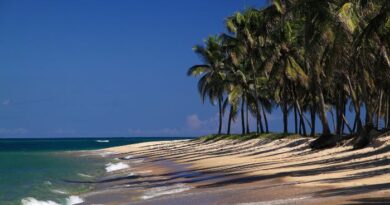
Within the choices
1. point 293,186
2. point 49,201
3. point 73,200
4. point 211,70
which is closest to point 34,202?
point 49,201

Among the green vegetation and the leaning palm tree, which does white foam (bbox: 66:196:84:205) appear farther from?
the leaning palm tree

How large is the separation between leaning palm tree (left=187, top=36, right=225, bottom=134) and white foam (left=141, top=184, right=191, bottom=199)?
3882 centimetres

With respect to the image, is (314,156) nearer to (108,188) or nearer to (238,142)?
(108,188)

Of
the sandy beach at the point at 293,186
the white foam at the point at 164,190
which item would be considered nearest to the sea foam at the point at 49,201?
the sandy beach at the point at 293,186

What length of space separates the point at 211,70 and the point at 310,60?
104 ft

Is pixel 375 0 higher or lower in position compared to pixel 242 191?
higher

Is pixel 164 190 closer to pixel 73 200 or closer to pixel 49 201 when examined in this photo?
pixel 73 200

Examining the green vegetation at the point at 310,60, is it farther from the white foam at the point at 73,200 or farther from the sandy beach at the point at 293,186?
the white foam at the point at 73,200

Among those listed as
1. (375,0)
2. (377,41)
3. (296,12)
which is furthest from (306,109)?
(375,0)

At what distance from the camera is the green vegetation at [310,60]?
22375 mm

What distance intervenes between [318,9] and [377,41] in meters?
3.82

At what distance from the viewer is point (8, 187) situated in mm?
26328

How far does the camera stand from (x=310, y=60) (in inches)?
1147

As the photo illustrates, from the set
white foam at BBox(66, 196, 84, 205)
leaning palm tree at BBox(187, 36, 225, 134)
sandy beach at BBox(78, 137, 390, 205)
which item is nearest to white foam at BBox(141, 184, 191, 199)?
sandy beach at BBox(78, 137, 390, 205)
